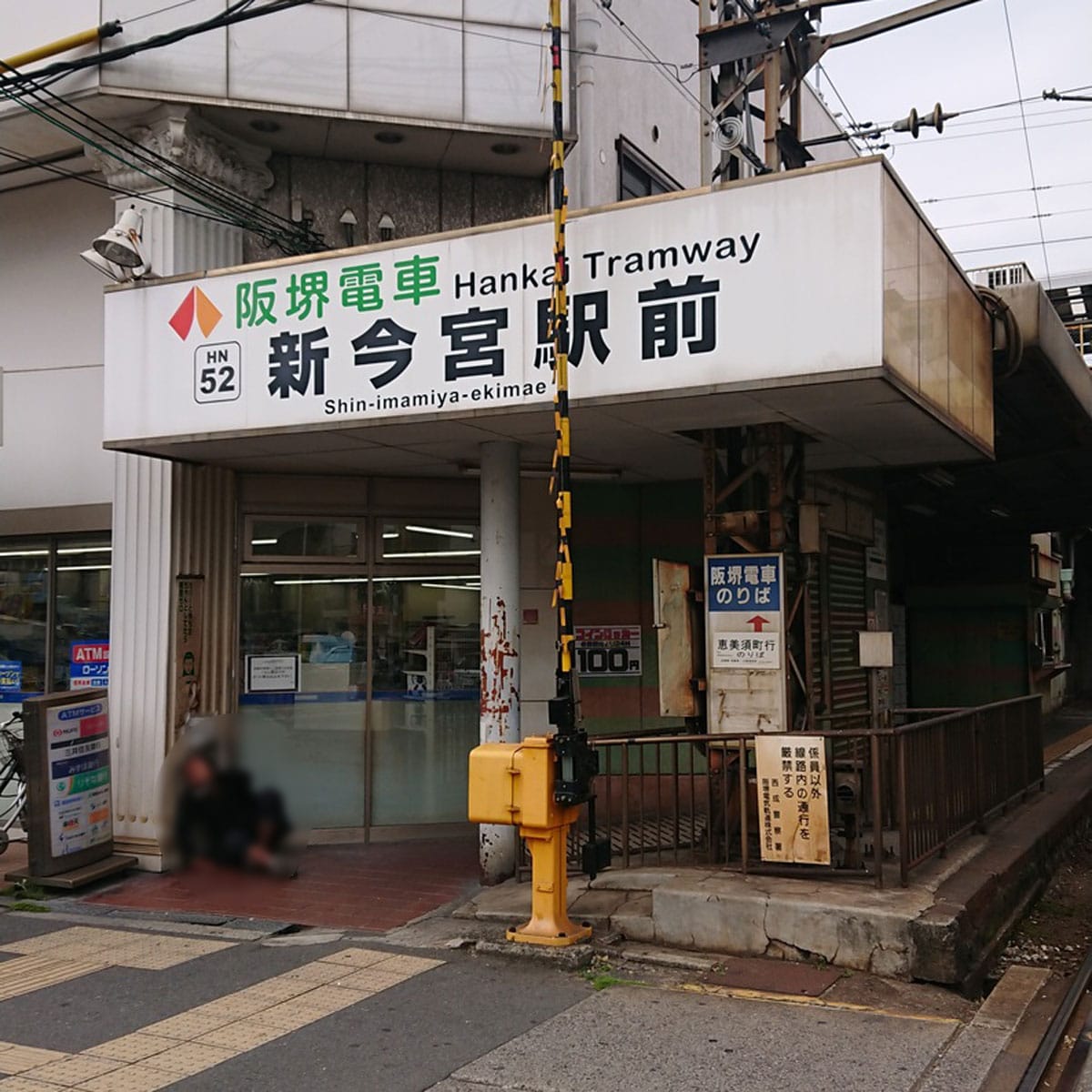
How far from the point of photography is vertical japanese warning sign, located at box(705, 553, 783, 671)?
28.5ft

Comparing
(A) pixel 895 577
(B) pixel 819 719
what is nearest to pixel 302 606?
(B) pixel 819 719

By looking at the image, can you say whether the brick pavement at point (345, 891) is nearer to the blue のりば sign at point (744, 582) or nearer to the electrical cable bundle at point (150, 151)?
the blue のりば sign at point (744, 582)

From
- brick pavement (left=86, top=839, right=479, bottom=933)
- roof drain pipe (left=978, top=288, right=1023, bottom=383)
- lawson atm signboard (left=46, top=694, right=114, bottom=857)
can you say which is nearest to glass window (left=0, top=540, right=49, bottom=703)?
lawson atm signboard (left=46, top=694, right=114, bottom=857)

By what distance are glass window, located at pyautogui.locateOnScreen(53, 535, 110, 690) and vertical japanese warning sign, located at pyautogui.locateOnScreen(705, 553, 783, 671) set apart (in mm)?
5982

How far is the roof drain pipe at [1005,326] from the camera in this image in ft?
34.4

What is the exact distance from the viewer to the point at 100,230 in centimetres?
1169

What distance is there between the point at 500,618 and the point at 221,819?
4.05 metres

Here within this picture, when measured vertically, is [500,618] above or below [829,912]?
above

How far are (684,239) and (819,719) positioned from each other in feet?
17.0

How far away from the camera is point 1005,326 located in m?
10.6

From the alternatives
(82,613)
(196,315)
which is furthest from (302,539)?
(196,315)

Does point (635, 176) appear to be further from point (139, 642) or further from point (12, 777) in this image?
point (12, 777)

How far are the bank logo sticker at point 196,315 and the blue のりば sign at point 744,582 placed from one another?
4.35 metres

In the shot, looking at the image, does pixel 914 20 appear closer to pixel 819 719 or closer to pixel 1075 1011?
pixel 819 719
